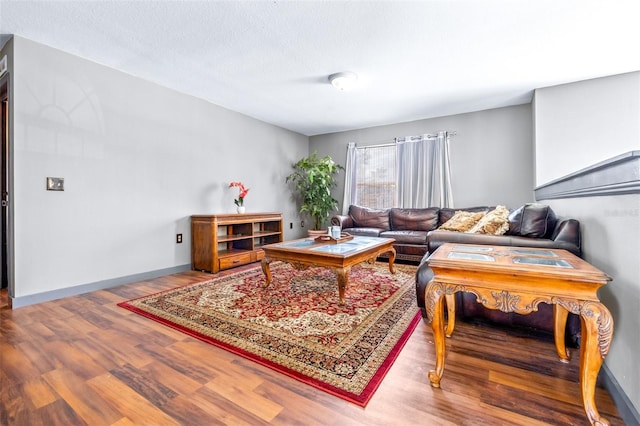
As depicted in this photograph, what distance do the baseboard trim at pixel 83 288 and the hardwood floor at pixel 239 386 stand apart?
58 centimetres

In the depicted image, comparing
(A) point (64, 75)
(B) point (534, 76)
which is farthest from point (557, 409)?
(A) point (64, 75)

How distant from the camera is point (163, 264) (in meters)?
3.46

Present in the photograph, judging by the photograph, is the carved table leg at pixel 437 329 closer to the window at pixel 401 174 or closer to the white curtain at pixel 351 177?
the window at pixel 401 174

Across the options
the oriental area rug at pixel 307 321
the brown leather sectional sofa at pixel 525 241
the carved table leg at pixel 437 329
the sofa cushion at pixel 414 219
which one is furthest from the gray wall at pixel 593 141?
the sofa cushion at pixel 414 219

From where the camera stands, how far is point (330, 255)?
2350 millimetres

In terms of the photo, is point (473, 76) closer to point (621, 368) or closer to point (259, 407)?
point (621, 368)

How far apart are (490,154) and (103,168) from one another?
Result: 525 cm

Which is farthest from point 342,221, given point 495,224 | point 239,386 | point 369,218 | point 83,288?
point 239,386

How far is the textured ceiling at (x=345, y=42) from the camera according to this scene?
205 cm

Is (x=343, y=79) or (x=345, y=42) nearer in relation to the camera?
(x=345, y=42)

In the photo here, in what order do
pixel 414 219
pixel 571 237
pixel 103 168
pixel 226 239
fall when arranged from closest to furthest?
pixel 571 237
pixel 103 168
pixel 226 239
pixel 414 219

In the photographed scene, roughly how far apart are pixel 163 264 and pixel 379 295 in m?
2.70

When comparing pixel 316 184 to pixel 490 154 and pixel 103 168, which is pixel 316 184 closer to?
pixel 490 154

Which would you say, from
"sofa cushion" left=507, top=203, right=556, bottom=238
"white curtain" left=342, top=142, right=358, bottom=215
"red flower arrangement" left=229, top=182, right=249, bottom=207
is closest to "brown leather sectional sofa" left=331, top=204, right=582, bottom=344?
"sofa cushion" left=507, top=203, right=556, bottom=238
